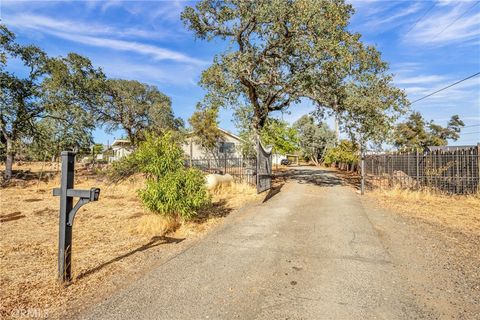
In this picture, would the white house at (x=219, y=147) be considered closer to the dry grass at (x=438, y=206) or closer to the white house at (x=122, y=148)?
the white house at (x=122, y=148)

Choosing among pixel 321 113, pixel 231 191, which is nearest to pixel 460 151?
pixel 321 113

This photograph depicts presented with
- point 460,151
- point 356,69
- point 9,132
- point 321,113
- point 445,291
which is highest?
point 356,69

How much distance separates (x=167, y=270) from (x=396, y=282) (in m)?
3.36

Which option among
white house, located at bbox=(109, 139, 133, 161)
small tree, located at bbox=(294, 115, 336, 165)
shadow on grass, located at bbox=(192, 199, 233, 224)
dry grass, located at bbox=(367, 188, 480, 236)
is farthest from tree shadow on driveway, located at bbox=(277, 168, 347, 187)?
small tree, located at bbox=(294, 115, 336, 165)

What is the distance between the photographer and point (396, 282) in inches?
153

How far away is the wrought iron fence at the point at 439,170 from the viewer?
10.8 metres

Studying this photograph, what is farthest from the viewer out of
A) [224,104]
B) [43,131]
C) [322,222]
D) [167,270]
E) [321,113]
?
[43,131]

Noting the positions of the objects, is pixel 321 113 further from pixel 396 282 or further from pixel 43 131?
pixel 43 131

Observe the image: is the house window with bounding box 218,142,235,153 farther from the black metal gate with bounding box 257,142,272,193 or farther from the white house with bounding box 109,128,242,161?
the black metal gate with bounding box 257,142,272,193

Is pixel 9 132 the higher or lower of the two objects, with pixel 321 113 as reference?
lower

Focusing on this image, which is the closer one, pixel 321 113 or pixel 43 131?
pixel 321 113

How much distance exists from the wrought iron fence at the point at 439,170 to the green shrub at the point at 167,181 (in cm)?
1030

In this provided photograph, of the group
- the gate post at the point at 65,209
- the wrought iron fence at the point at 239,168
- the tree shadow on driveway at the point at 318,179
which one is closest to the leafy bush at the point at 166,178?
the gate post at the point at 65,209

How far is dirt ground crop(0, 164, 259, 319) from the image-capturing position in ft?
11.1
